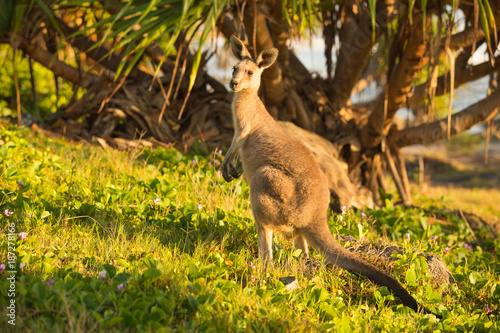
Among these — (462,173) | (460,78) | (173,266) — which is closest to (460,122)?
(460,78)

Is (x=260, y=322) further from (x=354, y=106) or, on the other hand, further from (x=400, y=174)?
(x=354, y=106)

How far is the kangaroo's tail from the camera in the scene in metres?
3.02

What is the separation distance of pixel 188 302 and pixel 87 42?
551 cm

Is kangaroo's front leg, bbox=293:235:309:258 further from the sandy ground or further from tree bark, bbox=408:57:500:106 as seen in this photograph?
the sandy ground

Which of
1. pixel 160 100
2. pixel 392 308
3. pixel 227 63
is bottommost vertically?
pixel 392 308

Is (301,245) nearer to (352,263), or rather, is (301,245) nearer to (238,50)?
(352,263)

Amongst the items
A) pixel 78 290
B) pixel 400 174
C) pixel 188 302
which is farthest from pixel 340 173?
pixel 78 290

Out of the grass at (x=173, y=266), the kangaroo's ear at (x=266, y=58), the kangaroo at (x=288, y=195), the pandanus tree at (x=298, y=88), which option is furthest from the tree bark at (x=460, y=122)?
the kangaroo at (x=288, y=195)

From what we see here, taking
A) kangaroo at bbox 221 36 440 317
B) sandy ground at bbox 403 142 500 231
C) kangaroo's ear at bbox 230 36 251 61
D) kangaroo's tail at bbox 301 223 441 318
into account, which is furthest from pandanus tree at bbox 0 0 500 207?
sandy ground at bbox 403 142 500 231

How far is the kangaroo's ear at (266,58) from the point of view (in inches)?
159

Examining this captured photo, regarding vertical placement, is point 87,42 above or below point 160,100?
above

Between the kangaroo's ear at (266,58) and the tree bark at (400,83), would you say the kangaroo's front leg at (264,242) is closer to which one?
the kangaroo's ear at (266,58)

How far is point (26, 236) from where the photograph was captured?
10.2 ft

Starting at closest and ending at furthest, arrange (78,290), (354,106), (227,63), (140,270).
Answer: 1. (78,290)
2. (140,270)
3. (227,63)
4. (354,106)
